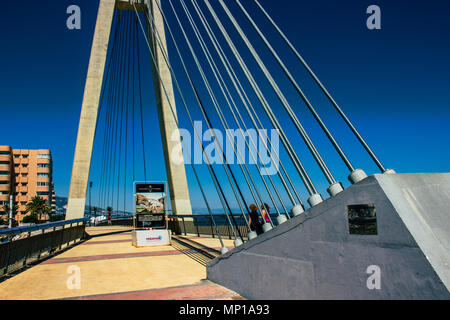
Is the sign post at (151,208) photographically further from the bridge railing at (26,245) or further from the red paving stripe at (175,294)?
the red paving stripe at (175,294)

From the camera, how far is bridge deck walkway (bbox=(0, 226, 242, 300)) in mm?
4957

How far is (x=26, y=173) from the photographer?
10869 cm

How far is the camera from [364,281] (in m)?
2.78

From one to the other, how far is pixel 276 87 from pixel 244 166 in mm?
1487

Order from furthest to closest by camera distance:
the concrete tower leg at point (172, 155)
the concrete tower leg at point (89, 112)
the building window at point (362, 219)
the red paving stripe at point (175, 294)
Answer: the concrete tower leg at point (172, 155)
the concrete tower leg at point (89, 112)
the red paving stripe at point (175, 294)
the building window at point (362, 219)

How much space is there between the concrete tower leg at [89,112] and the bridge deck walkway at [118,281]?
406 inches

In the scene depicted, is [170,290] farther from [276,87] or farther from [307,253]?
[276,87]

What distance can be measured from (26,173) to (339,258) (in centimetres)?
13090

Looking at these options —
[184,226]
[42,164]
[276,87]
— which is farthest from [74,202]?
[42,164]

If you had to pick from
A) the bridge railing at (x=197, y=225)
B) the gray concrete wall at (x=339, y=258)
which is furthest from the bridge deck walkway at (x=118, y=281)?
the bridge railing at (x=197, y=225)

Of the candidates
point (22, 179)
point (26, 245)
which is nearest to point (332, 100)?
point (26, 245)

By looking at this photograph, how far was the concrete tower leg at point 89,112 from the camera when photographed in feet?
61.2

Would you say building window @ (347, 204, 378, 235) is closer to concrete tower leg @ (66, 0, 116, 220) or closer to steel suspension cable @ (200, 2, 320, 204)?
steel suspension cable @ (200, 2, 320, 204)

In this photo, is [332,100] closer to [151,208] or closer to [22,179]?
[151,208]
